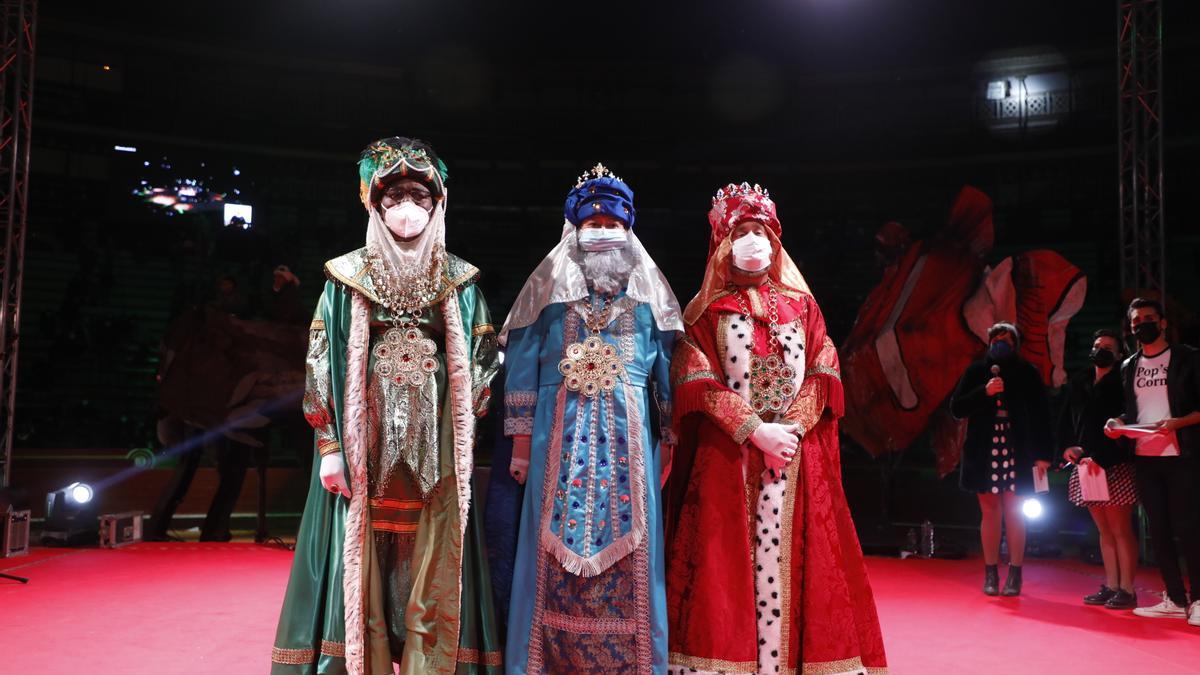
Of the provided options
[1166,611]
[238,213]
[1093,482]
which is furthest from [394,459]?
[238,213]

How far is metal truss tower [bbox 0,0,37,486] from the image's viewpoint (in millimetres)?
6668

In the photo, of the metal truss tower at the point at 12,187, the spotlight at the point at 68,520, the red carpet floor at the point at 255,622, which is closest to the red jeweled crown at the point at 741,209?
the red carpet floor at the point at 255,622

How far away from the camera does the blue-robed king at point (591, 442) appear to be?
9.95ft

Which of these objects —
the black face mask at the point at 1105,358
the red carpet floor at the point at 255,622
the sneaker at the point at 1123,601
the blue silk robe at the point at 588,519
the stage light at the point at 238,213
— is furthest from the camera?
the stage light at the point at 238,213

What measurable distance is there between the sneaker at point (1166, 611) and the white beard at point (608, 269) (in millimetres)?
3482

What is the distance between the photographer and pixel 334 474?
300 centimetres

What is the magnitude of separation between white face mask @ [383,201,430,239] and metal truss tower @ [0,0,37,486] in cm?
475

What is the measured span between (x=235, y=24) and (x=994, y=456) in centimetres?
1359

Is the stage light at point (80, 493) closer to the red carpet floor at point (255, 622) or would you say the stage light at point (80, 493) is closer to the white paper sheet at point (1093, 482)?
the red carpet floor at point (255, 622)

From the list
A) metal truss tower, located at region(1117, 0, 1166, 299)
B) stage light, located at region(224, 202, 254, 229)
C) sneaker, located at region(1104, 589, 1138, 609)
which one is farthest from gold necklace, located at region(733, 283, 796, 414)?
stage light, located at region(224, 202, 254, 229)

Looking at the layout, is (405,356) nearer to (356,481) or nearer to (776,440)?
(356,481)

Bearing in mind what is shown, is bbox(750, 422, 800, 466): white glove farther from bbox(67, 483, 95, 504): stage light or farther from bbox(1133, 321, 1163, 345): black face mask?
bbox(67, 483, 95, 504): stage light

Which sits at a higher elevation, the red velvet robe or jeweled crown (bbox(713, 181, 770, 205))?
jeweled crown (bbox(713, 181, 770, 205))

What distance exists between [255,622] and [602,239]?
2.64 metres
